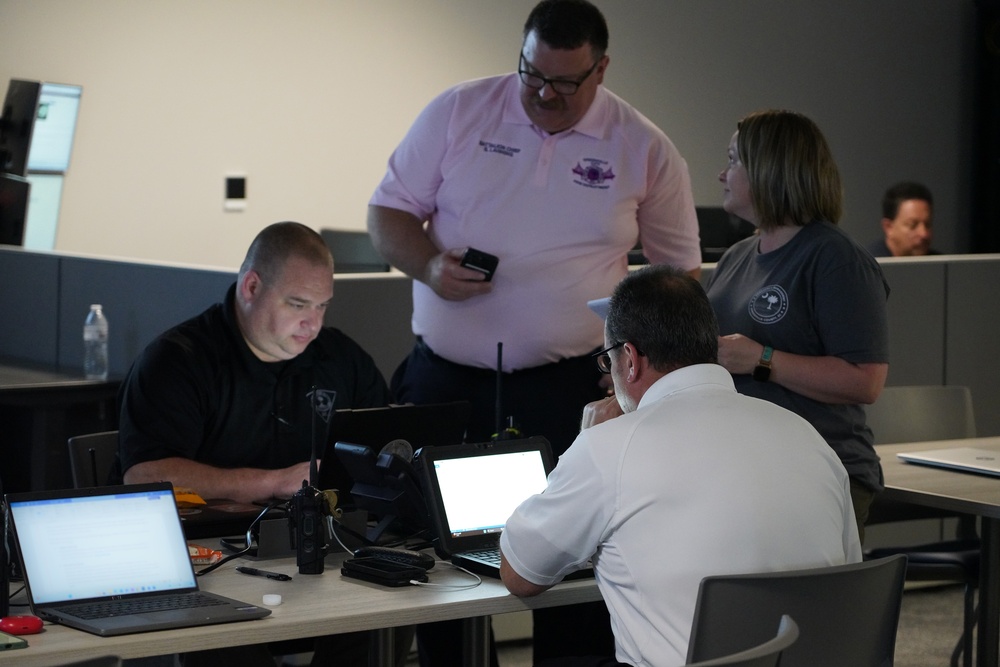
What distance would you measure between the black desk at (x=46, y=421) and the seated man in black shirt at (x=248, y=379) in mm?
1513

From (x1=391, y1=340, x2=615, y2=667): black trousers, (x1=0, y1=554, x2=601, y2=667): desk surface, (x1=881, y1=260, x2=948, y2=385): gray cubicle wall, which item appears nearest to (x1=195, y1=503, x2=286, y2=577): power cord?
(x1=0, y1=554, x2=601, y2=667): desk surface

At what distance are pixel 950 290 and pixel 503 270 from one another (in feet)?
7.63

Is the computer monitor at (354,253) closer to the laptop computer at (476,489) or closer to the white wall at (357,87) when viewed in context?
the white wall at (357,87)

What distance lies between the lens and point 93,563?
6.74ft

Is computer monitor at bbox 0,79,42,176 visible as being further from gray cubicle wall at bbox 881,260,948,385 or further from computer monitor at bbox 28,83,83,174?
gray cubicle wall at bbox 881,260,948,385

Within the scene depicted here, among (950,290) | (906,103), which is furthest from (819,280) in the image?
(906,103)

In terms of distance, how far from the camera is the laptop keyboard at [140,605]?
1.97 m

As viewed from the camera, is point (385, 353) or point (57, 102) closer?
point (385, 353)

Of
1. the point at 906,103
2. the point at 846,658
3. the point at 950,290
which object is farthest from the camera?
the point at 906,103

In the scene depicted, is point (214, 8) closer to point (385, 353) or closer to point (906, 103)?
point (385, 353)

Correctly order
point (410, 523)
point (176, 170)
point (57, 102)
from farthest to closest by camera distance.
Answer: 1. point (176, 170)
2. point (57, 102)
3. point (410, 523)

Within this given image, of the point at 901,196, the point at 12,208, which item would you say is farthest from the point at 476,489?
the point at 901,196

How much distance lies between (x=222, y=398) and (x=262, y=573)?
68 cm

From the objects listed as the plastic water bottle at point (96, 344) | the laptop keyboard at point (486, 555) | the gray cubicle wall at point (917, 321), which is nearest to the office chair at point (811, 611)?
the laptop keyboard at point (486, 555)
